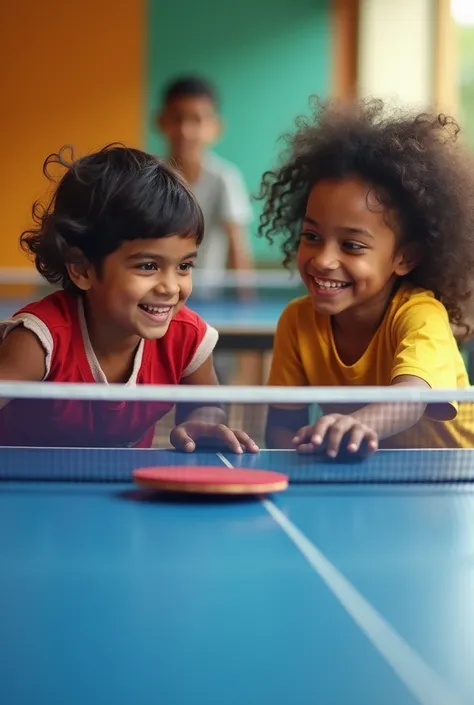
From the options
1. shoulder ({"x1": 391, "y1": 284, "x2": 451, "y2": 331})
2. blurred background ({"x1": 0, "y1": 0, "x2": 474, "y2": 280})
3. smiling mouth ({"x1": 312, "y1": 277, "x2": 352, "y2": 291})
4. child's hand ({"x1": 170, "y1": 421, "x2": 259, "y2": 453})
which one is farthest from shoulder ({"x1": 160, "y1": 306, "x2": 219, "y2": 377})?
blurred background ({"x1": 0, "y1": 0, "x2": 474, "y2": 280})

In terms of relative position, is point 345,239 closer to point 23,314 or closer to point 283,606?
point 23,314

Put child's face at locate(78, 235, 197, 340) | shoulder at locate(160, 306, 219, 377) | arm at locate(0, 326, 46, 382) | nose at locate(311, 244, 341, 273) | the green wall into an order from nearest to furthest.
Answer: arm at locate(0, 326, 46, 382), child's face at locate(78, 235, 197, 340), nose at locate(311, 244, 341, 273), shoulder at locate(160, 306, 219, 377), the green wall

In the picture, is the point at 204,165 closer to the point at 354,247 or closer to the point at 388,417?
the point at 354,247

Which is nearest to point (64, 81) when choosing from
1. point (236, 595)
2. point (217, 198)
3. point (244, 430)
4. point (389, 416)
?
point (217, 198)

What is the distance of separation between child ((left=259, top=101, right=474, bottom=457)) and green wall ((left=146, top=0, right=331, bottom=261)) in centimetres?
700

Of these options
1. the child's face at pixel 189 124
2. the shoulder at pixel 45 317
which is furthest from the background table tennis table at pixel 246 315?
the shoulder at pixel 45 317

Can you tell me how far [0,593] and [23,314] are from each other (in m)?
1.56

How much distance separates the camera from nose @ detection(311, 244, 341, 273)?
2836 millimetres

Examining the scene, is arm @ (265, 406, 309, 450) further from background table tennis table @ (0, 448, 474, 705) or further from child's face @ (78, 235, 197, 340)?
background table tennis table @ (0, 448, 474, 705)

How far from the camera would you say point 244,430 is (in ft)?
7.55

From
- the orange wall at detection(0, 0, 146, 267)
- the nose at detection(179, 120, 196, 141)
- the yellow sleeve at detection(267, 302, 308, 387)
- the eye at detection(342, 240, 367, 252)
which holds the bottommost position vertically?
the yellow sleeve at detection(267, 302, 308, 387)

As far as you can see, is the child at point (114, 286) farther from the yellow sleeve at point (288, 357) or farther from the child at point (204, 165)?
the child at point (204, 165)

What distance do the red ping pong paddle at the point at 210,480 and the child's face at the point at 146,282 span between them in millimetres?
912

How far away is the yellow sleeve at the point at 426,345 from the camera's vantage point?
8.48 feet
